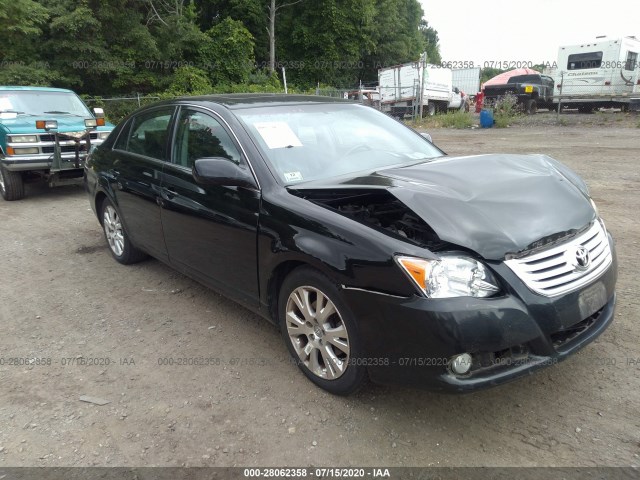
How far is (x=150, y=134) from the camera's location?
4.27 metres

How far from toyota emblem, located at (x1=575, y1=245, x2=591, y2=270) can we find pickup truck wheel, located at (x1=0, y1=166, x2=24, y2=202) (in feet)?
28.0

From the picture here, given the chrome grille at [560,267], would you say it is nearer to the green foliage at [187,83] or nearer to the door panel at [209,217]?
the door panel at [209,217]

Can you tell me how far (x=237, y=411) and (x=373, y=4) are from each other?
40.4 meters

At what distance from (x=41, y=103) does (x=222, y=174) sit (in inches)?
301

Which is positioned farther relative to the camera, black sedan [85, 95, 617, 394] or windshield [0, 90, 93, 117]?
windshield [0, 90, 93, 117]

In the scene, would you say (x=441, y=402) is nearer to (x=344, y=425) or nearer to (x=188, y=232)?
(x=344, y=425)

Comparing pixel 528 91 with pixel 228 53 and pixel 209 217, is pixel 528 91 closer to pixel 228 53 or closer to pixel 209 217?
pixel 228 53

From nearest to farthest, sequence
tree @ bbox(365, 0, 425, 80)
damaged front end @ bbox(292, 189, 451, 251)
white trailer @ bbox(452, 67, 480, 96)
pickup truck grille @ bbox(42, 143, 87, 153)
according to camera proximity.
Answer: damaged front end @ bbox(292, 189, 451, 251), pickup truck grille @ bbox(42, 143, 87, 153), white trailer @ bbox(452, 67, 480, 96), tree @ bbox(365, 0, 425, 80)

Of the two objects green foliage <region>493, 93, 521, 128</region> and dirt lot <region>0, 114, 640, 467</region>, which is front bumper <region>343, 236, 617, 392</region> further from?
green foliage <region>493, 93, 521, 128</region>

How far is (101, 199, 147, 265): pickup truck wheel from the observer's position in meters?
4.87

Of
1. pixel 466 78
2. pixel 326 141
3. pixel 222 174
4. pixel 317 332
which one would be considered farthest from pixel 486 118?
pixel 466 78

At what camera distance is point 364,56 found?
3962 cm

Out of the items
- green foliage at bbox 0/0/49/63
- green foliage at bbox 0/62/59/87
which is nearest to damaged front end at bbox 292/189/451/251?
green foliage at bbox 0/0/49/63

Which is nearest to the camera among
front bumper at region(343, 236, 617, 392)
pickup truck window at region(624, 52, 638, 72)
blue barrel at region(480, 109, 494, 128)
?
front bumper at region(343, 236, 617, 392)
